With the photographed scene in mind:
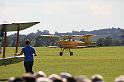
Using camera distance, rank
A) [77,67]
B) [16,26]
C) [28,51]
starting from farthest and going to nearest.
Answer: [77,67] → [16,26] → [28,51]

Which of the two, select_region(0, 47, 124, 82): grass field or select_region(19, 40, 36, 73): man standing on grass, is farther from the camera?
select_region(0, 47, 124, 82): grass field

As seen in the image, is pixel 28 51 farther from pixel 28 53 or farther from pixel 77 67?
pixel 77 67

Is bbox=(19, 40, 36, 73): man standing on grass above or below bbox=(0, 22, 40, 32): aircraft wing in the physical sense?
below

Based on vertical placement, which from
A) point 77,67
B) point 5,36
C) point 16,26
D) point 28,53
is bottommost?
point 77,67

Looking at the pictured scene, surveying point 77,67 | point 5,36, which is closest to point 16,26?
point 5,36

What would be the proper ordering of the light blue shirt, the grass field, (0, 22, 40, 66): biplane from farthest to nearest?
the grass field < (0, 22, 40, 66): biplane < the light blue shirt

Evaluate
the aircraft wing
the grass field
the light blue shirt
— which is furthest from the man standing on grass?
the aircraft wing

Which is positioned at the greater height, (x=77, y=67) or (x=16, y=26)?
(x=16, y=26)

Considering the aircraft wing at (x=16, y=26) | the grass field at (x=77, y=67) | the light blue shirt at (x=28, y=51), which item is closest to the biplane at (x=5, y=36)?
the aircraft wing at (x=16, y=26)

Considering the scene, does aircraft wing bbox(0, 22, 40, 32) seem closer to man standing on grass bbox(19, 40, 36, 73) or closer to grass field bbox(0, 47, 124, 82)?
grass field bbox(0, 47, 124, 82)

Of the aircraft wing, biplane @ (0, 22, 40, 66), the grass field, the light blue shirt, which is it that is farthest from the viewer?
the aircraft wing

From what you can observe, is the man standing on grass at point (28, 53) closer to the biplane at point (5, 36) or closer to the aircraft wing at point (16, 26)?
the biplane at point (5, 36)

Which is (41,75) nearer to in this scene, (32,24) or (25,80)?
(25,80)

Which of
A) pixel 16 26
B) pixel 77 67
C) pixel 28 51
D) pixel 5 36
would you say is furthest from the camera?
pixel 77 67
